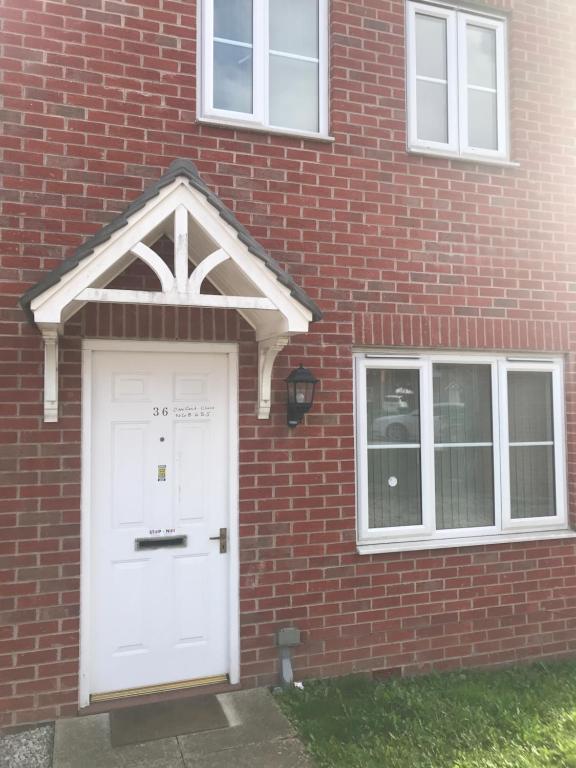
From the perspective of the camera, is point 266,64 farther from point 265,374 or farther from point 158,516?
point 158,516

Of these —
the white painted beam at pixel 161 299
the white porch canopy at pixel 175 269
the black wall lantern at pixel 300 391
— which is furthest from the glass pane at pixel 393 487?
the white painted beam at pixel 161 299

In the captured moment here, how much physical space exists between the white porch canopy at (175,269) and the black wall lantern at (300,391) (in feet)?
1.27

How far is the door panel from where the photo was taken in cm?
411

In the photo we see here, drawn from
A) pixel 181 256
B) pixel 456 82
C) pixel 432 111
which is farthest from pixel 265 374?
pixel 456 82

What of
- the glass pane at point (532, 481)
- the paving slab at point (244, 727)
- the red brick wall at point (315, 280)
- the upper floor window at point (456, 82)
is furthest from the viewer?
the glass pane at point (532, 481)

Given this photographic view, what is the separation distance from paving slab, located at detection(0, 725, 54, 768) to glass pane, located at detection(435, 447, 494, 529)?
325 centimetres

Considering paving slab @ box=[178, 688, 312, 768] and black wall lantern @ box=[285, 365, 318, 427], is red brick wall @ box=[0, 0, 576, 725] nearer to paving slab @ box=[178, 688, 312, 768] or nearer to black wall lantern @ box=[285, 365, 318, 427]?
black wall lantern @ box=[285, 365, 318, 427]

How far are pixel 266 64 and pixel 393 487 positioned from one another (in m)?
3.54

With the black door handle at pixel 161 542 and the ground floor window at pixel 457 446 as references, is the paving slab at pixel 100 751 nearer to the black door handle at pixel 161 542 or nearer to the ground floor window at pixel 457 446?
the black door handle at pixel 161 542

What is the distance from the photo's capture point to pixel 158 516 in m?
4.26

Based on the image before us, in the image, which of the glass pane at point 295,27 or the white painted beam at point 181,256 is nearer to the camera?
the white painted beam at point 181,256

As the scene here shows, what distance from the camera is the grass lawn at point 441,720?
3.52 meters

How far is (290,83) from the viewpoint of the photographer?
15.6ft

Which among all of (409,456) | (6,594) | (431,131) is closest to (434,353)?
(409,456)
